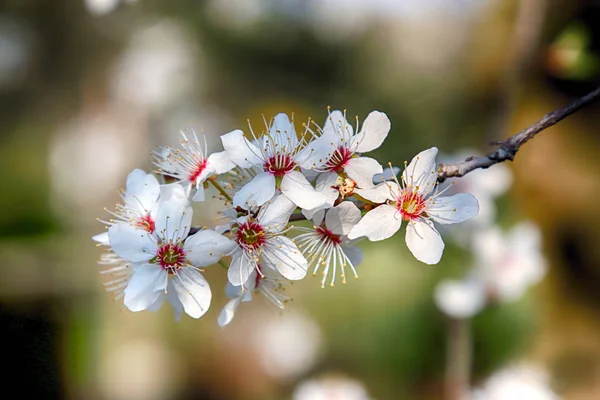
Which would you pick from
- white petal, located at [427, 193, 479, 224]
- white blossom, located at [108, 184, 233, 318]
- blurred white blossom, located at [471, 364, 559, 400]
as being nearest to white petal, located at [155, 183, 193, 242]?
white blossom, located at [108, 184, 233, 318]

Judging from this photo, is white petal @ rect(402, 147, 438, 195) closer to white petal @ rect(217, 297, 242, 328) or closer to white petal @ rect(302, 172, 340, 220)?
white petal @ rect(302, 172, 340, 220)

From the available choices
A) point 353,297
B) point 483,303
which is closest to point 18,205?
point 353,297

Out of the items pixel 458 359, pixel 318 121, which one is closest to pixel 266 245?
pixel 458 359

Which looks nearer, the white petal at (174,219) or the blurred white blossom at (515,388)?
the white petal at (174,219)

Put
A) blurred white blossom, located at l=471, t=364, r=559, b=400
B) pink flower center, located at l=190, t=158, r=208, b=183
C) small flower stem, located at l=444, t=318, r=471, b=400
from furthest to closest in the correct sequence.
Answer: small flower stem, located at l=444, t=318, r=471, b=400
blurred white blossom, located at l=471, t=364, r=559, b=400
pink flower center, located at l=190, t=158, r=208, b=183

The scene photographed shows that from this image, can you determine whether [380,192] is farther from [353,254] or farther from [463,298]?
[463,298]

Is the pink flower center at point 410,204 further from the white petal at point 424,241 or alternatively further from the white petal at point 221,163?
the white petal at point 221,163

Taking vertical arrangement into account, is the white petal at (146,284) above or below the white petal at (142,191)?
below

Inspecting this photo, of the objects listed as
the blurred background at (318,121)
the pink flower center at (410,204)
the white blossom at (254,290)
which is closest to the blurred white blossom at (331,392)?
the blurred background at (318,121)

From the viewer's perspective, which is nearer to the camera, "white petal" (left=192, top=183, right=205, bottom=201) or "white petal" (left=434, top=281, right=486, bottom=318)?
"white petal" (left=192, top=183, right=205, bottom=201)
